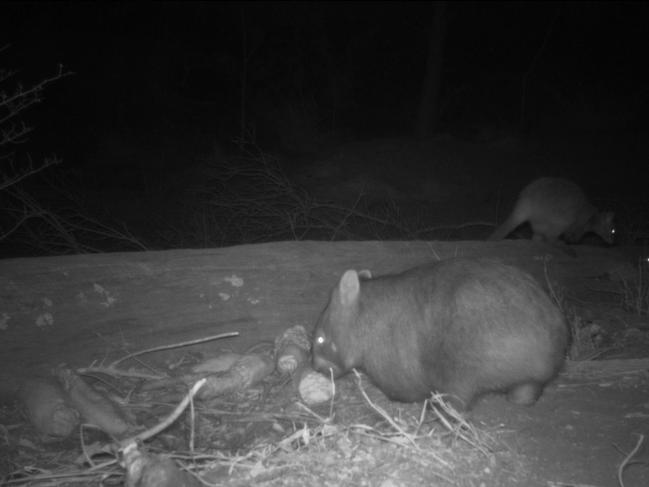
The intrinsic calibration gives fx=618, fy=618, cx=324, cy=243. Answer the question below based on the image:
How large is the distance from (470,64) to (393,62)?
3396mm

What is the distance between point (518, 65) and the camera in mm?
26797

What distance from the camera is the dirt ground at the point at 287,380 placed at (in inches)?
137

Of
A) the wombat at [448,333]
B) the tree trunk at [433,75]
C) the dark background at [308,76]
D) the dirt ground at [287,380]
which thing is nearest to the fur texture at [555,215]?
the dirt ground at [287,380]

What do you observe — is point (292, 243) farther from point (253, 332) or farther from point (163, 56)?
point (163, 56)

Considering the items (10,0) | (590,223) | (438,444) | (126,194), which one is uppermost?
(10,0)

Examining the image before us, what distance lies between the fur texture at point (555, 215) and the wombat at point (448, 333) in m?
5.11

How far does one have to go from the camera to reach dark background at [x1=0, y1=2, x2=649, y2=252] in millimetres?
22828

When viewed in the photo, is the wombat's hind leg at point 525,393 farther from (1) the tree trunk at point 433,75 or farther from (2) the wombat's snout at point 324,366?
(1) the tree trunk at point 433,75

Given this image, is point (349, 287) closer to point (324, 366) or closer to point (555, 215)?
point (324, 366)

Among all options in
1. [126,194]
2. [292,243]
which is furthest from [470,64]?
[292,243]

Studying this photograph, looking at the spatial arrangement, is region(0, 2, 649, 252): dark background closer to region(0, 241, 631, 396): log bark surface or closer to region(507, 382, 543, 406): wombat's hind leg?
region(0, 241, 631, 396): log bark surface

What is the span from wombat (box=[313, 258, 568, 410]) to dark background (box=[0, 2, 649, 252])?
1618 centimetres

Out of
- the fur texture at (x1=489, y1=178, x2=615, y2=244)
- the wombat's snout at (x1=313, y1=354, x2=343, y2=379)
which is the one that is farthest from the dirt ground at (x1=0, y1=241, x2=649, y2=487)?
the fur texture at (x1=489, y1=178, x2=615, y2=244)

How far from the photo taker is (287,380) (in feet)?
18.2
